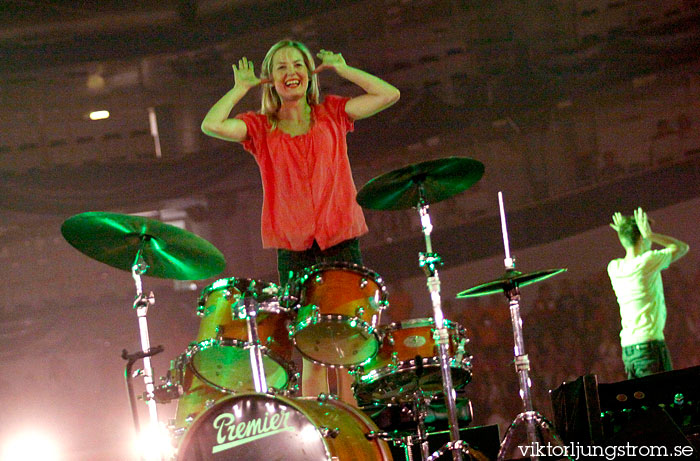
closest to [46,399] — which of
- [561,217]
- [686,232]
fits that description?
[561,217]

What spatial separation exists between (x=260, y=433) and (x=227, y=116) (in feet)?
5.13

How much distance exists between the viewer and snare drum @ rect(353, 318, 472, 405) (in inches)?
129

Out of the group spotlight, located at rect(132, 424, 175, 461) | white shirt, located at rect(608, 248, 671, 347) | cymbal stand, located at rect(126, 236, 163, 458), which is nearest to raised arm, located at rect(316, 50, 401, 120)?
cymbal stand, located at rect(126, 236, 163, 458)

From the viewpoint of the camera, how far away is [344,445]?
2.73 meters

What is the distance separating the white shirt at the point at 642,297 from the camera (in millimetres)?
4918

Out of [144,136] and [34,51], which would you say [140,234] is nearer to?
[144,136]

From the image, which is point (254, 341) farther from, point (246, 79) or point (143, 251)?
point (246, 79)

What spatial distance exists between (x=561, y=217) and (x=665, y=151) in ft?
3.07

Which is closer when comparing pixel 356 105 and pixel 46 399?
pixel 356 105

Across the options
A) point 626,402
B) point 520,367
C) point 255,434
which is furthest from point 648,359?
point 255,434

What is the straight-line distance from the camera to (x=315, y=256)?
11.6 ft

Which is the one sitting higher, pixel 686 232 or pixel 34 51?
pixel 34 51

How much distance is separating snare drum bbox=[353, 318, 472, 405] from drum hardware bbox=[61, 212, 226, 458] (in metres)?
0.77

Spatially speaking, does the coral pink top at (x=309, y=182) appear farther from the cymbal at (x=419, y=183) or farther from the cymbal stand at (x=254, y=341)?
the cymbal stand at (x=254, y=341)
